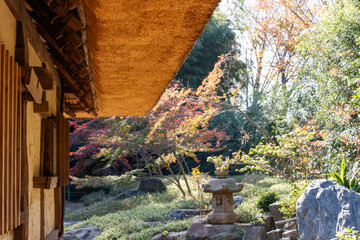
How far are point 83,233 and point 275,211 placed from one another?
4.47m

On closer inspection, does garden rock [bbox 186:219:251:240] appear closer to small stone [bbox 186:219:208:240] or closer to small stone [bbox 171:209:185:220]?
small stone [bbox 186:219:208:240]

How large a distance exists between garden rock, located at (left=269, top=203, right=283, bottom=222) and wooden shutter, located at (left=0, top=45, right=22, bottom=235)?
6403mm

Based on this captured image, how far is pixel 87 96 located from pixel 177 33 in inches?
85.0

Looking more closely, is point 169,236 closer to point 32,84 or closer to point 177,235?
point 177,235

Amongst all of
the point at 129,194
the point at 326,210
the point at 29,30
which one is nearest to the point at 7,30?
the point at 29,30

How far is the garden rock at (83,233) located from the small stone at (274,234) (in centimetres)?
413

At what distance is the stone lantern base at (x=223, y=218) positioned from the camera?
26.1 ft

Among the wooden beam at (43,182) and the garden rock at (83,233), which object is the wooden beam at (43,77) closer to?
the wooden beam at (43,182)

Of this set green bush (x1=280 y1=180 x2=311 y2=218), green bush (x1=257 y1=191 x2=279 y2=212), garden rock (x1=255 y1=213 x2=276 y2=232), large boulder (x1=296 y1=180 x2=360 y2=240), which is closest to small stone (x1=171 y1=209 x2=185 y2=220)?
green bush (x1=257 y1=191 x2=279 y2=212)

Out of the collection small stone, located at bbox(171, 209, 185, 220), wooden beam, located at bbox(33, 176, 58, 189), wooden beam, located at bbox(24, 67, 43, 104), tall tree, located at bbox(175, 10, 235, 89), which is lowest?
small stone, located at bbox(171, 209, 185, 220)

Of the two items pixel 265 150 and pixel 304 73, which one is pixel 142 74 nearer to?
pixel 265 150

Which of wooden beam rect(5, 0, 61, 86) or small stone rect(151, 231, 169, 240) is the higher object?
wooden beam rect(5, 0, 61, 86)

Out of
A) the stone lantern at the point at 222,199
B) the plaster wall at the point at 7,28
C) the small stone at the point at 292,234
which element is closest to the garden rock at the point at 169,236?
the stone lantern at the point at 222,199

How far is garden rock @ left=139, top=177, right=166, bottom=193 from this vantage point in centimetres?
1324
